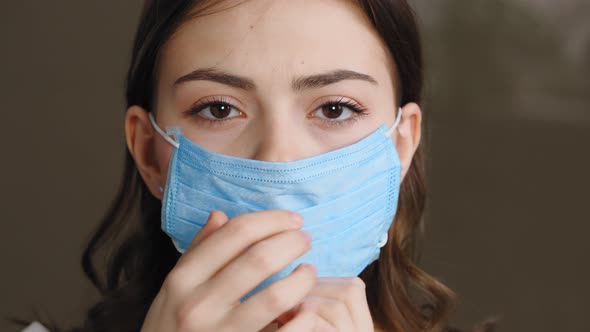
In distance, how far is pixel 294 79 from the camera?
1.65 metres

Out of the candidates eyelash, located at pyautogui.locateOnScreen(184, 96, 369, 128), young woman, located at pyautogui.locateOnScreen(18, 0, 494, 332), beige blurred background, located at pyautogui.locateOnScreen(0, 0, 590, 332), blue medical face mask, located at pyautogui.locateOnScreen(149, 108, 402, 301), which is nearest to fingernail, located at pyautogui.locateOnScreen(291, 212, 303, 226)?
young woman, located at pyautogui.locateOnScreen(18, 0, 494, 332)

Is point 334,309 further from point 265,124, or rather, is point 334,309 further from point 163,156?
point 163,156

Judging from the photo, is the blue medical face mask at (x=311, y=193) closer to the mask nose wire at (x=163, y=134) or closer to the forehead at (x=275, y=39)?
the mask nose wire at (x=163, y=134)

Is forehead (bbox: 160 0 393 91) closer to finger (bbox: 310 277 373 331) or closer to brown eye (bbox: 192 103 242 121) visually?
brown eye (bbox: 192 103 242 121)

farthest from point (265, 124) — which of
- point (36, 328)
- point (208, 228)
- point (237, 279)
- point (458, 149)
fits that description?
point (458, 149)

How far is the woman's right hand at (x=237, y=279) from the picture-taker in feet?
4.64

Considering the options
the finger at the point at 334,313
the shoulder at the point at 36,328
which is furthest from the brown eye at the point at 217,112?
the shoulder at the point at 36,328

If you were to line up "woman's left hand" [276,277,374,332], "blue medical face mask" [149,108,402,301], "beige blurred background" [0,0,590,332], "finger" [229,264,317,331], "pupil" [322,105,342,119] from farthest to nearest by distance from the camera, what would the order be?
1. "beige blurred background" [0,0,590,332]
2. "pupil" [322,105,342,119]
3. "blue medical face mask" [149,108,402,301]
4. "woman's left hand" [276,277,374,332]
5. "finger" [229,264,317,331]

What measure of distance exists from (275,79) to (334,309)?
19.9 inches

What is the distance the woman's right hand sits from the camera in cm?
142

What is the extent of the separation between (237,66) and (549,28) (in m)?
2.30

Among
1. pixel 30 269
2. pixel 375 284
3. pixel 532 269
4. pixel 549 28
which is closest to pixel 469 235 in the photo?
pixel 532 269

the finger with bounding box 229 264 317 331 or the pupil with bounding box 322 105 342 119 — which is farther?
the pupil with bounding box 322 105 342 119

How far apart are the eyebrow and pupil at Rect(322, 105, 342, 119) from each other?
0.07 meters
